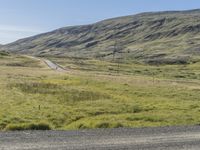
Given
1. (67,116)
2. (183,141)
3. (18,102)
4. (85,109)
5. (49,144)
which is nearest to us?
(49,144)

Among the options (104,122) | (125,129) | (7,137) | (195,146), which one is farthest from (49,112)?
(195,146)

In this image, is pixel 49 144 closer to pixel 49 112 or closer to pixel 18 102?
pixel 49 112

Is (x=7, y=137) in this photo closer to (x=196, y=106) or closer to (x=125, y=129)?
(x=125, y=129)

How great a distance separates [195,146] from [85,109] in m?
18.5

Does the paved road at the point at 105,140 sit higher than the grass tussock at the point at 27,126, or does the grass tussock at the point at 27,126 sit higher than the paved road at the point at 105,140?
the paved road at the point at 105,140

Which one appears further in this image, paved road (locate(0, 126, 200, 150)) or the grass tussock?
the grass tussock

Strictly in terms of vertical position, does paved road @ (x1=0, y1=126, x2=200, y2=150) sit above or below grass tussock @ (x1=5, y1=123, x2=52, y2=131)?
above

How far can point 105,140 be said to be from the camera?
901 inches

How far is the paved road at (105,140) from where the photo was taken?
69.6 ft

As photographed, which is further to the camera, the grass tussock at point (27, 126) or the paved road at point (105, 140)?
the grass tussock at point (27, 126)

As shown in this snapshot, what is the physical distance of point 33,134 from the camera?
2402 centimetres

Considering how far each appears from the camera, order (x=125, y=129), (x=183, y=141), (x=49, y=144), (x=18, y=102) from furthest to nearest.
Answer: (x=18, y=102)
(x=125, y=129)
(x=183, y=141)
(x=49, y=144)

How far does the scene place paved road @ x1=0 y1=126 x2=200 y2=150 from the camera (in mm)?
21219

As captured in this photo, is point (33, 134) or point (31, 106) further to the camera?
point (31, 106)
